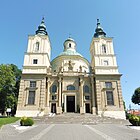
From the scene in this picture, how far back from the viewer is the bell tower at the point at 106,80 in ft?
92.5

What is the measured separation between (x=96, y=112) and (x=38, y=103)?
37.8 feet

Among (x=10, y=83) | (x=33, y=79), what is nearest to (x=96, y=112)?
(x=33, y=79)

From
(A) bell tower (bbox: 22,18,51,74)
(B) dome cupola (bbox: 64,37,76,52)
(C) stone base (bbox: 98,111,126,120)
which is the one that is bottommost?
(C) stone base (bbox: 98,111,126,120)

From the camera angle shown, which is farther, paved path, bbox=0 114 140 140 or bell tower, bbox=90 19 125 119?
bell tower, bbox=90 19 125 119

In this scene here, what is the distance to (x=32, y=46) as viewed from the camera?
34250 millimetres

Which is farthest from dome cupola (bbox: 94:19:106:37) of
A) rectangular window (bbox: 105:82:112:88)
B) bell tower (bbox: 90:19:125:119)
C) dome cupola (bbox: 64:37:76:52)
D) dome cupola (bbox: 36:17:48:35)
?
rectangular window (bbox: 105:82:112:88)

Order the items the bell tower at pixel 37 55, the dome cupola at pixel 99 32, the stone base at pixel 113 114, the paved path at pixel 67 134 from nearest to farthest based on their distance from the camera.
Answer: the paved path at pixel 67 134 → the stone base at pixel 113 114 → the bell tower at pixel 37 55 → the dome cupola at pixel 99 32

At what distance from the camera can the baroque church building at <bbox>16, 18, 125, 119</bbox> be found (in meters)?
28.2

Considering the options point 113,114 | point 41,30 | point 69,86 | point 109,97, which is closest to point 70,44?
point 41,30

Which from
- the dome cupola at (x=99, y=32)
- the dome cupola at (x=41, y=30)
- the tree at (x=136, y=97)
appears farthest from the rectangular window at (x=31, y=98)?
the tree at (x=136, y=97)

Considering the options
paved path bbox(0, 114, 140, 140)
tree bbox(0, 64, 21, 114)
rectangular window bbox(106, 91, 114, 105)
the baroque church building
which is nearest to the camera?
paved path bbox(0, 114, 140, 140)

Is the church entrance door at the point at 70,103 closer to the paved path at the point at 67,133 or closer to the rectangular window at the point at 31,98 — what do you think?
the rectangular window at the point at 31,98

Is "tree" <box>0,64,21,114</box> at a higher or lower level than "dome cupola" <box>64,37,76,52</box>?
lower

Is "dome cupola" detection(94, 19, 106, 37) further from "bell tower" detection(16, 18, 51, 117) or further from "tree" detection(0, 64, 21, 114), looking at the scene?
"tree" detection(0, 64, 21, 114)
